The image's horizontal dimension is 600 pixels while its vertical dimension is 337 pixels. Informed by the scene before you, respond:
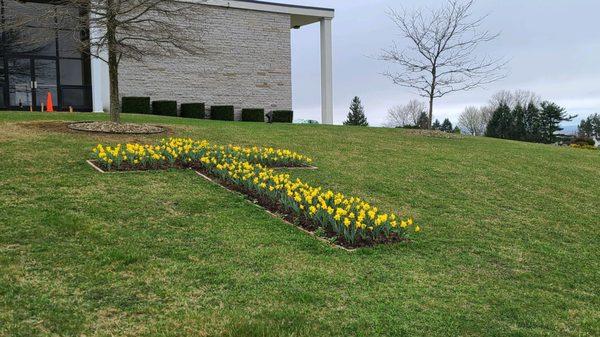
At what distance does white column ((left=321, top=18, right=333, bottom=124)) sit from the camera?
1101 inches

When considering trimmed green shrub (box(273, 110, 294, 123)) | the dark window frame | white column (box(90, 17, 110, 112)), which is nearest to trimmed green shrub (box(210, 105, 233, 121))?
trimmed green shrub (box(273, 110, 294, 123))

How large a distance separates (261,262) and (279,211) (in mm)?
1874

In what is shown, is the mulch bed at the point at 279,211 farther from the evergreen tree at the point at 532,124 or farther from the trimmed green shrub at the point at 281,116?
the evergreen tree at the point at 532,124

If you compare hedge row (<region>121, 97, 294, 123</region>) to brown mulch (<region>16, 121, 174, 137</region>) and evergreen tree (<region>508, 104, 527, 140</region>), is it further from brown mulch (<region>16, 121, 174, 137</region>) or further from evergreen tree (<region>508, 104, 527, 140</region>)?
evergreen tree (<region>508, 104, 527, 140</region>)

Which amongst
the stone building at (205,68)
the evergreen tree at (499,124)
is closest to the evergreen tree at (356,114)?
the evergreen tree at (499,124)

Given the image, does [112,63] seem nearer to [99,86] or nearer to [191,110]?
[99,86]

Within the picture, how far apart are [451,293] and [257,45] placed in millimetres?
22876

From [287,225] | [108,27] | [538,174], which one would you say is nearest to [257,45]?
[108,27]

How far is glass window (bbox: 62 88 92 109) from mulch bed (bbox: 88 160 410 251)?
1545cm

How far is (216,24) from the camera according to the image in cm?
2491

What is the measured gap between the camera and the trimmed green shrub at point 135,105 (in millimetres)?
21312

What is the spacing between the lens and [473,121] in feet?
268

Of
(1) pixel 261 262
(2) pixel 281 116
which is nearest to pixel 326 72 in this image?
(2) pixel 281 116

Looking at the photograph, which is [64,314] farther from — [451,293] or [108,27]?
[108,27]
